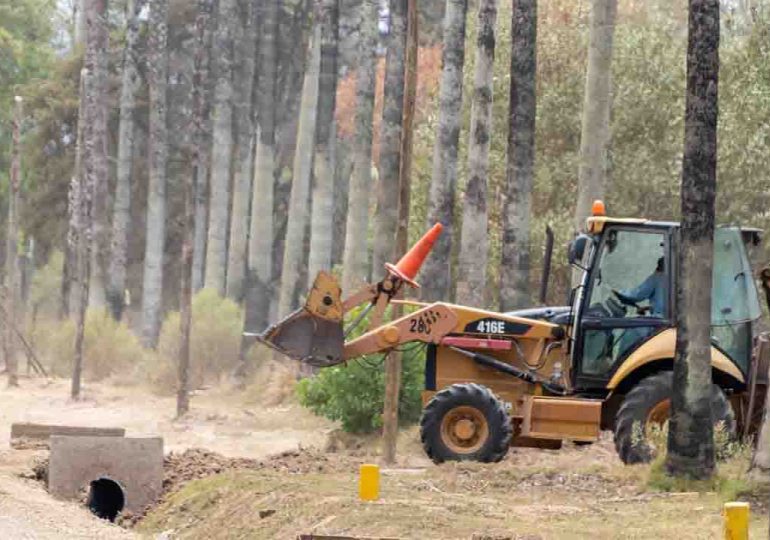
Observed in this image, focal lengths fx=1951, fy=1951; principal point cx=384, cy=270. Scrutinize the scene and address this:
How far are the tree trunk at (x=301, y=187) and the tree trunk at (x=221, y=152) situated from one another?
393 cm

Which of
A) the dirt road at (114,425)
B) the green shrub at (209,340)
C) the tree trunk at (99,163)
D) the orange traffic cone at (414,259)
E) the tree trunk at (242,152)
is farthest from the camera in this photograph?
the tree trunk at (242,152)

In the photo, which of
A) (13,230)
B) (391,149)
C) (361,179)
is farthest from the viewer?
(13,230)

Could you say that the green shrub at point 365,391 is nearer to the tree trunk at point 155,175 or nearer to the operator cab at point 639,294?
the operator cab at point 639,294

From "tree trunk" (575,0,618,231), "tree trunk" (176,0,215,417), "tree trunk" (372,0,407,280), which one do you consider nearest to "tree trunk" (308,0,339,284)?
"tree trunk" (176,0,215,417)

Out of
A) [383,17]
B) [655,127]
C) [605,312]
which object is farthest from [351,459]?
[383,17]

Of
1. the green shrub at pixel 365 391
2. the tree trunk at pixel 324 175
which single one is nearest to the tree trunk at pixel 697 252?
the green shrub at pixel 365 391

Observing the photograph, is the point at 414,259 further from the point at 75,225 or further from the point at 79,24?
the point at 79,24

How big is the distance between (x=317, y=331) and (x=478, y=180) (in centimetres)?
983

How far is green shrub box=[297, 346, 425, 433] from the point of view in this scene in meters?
25.7

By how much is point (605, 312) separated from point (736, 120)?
1236cm

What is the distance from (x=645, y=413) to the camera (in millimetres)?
19734

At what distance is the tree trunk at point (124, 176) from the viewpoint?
51625mm

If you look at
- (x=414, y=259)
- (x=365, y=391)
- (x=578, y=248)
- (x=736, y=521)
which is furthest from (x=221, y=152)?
(x=736, y=521)

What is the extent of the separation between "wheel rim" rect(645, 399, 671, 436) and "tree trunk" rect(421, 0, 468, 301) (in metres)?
12.4
